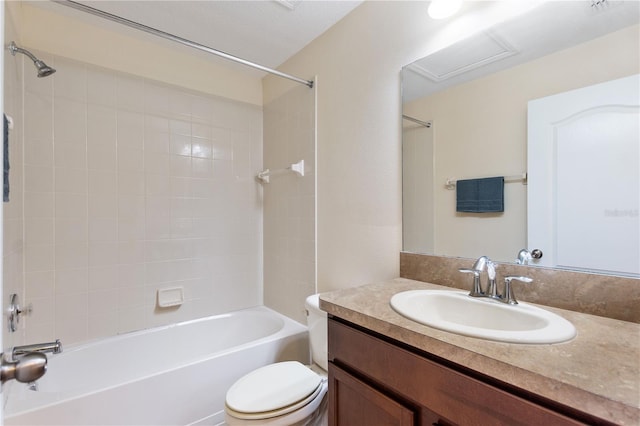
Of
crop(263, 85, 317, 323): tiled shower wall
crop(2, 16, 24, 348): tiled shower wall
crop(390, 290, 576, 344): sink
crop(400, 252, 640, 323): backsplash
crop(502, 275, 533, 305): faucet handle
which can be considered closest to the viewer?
crop(390, 290, 576, 344): sink

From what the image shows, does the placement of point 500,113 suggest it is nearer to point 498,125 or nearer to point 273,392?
point 498,125

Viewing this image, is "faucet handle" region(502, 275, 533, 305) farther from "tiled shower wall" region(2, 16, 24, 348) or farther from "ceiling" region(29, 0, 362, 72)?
"tiled shower wall" region(2, 16, 24, 348)

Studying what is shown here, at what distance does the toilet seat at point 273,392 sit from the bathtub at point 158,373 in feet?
1.08

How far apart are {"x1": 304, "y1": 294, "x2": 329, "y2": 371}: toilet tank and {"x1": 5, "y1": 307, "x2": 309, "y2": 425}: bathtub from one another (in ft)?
1.18

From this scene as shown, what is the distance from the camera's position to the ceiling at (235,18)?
1.63 m

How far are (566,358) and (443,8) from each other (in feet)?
4.15

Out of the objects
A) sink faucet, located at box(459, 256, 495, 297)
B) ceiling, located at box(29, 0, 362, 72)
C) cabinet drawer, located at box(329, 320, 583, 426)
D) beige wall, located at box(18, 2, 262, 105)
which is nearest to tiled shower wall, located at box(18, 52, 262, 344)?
beige wall, located at box(18, 2, 262, 105)

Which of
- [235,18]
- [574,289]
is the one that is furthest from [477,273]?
[235,18]

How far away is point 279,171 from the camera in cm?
228

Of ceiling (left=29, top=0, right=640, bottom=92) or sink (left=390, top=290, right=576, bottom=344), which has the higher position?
ceiling (left=29, top=0, right=640, bottom=92)

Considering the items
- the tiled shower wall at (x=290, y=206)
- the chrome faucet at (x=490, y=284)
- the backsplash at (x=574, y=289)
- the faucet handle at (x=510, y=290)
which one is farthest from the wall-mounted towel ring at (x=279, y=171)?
the faucet handle at (x=510, y=290)

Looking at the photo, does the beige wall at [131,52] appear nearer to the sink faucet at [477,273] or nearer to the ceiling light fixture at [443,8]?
the ceiling light fixture at [443,8]

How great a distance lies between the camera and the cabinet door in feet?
2.58

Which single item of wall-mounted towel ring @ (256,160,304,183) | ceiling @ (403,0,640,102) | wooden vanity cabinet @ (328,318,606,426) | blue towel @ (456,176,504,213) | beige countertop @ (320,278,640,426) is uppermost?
ceiling @ (403,0,640,102)
